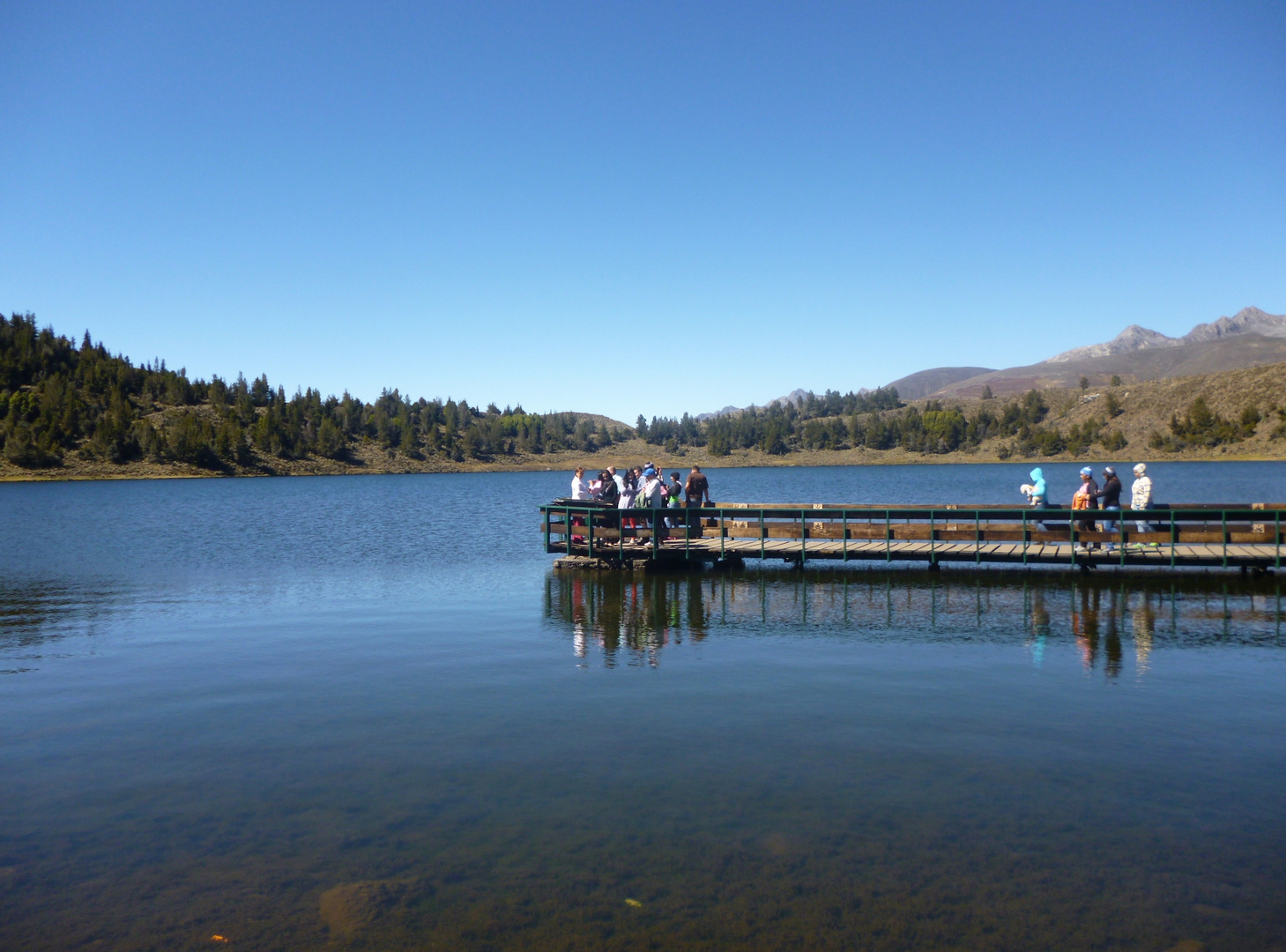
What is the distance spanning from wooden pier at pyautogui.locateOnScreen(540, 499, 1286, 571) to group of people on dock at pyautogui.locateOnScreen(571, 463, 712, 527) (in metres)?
0.72

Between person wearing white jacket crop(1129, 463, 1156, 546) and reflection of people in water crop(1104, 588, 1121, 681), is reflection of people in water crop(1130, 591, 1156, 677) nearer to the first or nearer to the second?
reflection of people in water crop(1104, 588, 1121, 681)

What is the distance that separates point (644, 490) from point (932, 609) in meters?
10.8

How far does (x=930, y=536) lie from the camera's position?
78.9 ft

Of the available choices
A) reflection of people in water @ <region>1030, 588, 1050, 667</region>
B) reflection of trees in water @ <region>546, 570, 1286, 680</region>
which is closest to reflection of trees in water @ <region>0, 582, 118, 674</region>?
reflection of trees in water @ <region>546, 570, 1286, 680</region>

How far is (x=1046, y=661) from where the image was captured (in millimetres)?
13758

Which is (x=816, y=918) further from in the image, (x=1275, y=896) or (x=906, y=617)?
(x=906, y=617)

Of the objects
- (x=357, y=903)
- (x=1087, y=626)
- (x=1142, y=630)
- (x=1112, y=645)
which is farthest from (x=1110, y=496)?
(x=357, y=903)

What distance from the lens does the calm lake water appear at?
6371mm

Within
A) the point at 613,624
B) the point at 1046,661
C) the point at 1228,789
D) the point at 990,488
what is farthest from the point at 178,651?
the point at 990,488

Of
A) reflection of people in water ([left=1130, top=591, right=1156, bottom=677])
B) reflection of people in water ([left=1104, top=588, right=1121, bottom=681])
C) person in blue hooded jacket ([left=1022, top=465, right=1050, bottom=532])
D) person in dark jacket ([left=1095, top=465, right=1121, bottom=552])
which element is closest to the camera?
reflection of people in water ([left=1104, top=588, right=1121, bottom=681])

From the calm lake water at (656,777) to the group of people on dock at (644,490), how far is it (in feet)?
25.9

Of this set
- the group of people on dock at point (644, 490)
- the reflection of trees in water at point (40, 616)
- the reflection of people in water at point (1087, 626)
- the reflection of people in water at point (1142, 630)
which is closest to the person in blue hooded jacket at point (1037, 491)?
the reflection of people in water at point (1087, 626)

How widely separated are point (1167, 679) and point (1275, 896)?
666cm

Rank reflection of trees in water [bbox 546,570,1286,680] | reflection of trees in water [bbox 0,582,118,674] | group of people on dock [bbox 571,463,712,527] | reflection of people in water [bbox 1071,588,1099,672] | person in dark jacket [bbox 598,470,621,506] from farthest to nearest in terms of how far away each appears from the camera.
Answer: person in dark jacket [bbox 598,470,621,506]
group of people on dock [bbox 571,463,712,527]
reflection of trees in water [bbox 0,582,118,674]
reflection of trees in water [bbox 546,570,1286,680]
reflection of people in water [bbox 1071,588,1099,672]
